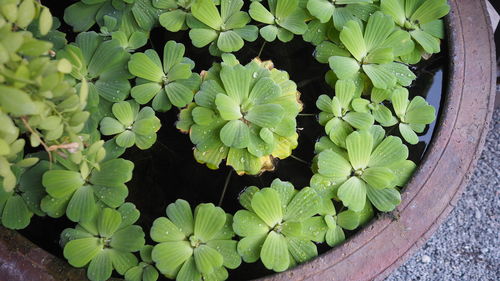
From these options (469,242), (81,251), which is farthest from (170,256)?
(469,242)

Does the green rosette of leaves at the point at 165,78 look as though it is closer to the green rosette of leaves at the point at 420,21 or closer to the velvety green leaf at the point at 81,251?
the velvety green leaf at the point at 81,251

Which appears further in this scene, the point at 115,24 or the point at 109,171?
the point at 115,24

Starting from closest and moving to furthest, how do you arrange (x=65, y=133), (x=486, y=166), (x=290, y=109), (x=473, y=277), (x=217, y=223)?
(x=65, y=133) → (x=217, y=223) → (x=290, y=109) → (x=473, y=277) → (x=486, y=166)

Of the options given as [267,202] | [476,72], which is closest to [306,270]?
[267,202]

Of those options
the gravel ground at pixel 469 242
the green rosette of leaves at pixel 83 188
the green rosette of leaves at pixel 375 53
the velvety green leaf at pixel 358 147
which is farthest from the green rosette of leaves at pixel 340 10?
the gravel ground at pixel 469 242

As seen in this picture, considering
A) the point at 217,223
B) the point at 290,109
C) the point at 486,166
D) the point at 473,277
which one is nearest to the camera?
the point at 217,223

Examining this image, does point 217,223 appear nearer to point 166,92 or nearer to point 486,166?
point 166,92

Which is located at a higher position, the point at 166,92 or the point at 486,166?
the point at 166,92

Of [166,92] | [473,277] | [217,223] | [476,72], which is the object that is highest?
[476,72]
